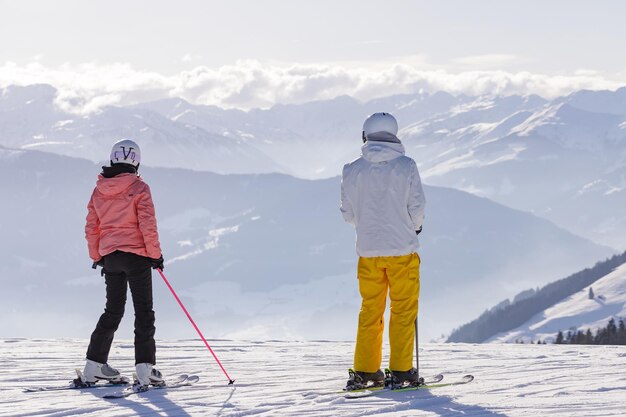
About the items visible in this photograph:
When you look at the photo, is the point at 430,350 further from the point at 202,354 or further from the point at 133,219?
the point at 133,219

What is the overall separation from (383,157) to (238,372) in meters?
3.89

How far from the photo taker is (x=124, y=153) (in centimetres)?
895

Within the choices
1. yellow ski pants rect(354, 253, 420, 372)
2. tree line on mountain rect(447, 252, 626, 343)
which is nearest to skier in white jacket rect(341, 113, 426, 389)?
A: yellow ski pants rect(354, 253, 420, 372)

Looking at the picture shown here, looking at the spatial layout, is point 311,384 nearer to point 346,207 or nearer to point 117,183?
point 346,207

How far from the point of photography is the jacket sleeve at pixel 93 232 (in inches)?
359

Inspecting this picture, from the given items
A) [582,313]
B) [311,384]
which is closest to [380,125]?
[311,384]

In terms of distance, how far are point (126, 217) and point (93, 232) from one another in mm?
536

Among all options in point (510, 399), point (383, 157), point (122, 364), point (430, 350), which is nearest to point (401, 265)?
point (383, 157)

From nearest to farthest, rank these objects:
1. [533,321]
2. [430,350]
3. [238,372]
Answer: [238,372]
[430,350]
[533,321]

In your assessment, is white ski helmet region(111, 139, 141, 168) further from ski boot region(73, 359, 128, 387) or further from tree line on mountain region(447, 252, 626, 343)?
tree line on mountain region(447, 252, 626, 343)

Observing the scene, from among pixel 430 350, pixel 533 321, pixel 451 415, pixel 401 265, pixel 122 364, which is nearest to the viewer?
pixel 451 415

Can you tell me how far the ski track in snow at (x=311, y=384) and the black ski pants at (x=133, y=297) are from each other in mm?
532

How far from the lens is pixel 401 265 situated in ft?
27.8

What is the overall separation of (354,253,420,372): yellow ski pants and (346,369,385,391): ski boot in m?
0.05
